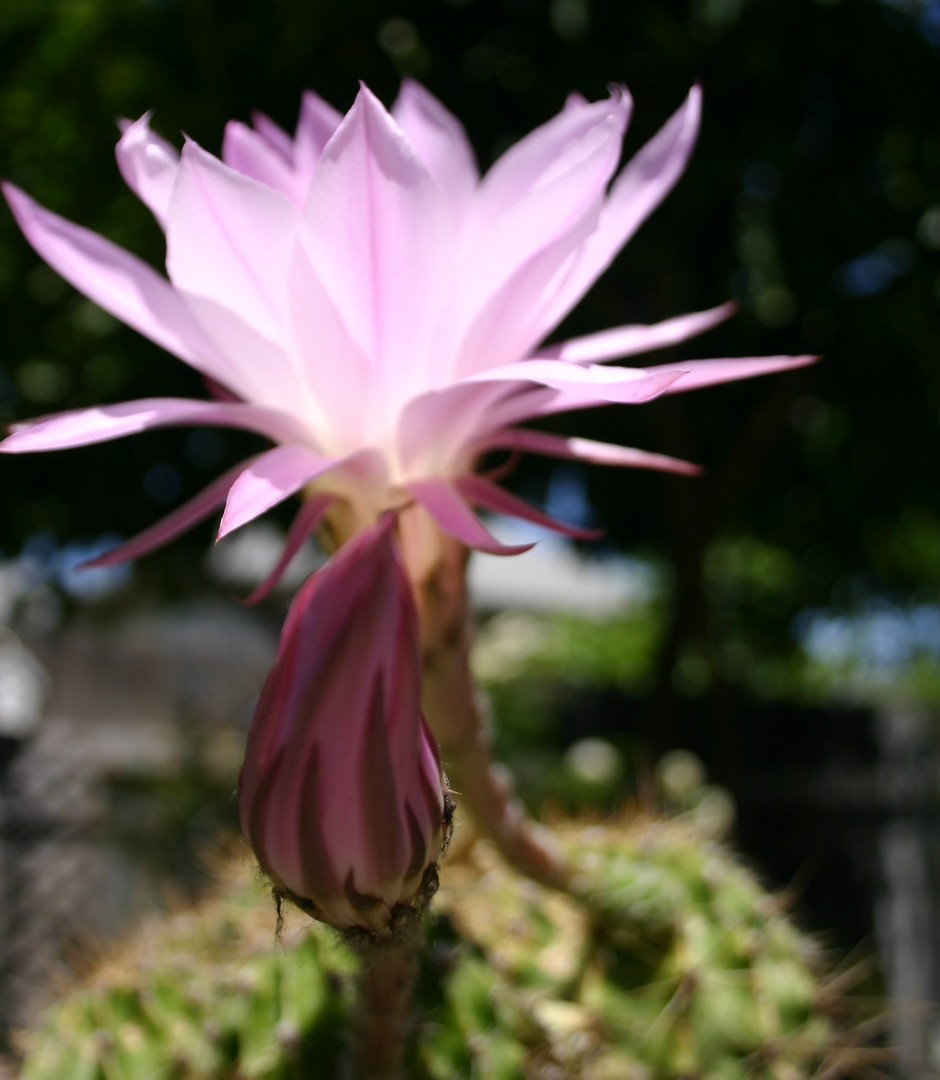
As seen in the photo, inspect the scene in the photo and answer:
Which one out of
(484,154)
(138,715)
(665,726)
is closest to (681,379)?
(484,154)

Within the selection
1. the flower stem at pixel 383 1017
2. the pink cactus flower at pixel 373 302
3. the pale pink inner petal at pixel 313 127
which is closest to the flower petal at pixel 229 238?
the pink cactus flower at pixel 373 302

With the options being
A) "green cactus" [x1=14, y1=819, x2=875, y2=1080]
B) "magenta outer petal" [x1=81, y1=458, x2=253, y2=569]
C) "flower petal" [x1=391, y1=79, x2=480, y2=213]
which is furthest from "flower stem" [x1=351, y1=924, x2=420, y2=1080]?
"flower petal" [x1=391, y1=79, x2=480, y2=213]

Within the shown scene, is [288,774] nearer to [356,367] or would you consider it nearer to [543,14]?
[356,367]

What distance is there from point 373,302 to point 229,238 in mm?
48

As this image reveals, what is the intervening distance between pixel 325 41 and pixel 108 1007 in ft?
4.26

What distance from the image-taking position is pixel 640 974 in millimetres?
579

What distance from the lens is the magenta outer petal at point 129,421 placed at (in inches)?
11.9

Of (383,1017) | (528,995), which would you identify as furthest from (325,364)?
(528,995)

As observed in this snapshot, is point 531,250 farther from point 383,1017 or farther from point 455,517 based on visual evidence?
point 383,1017

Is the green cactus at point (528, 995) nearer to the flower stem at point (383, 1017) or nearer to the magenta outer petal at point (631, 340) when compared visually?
the flower stem at point (383, 1017)

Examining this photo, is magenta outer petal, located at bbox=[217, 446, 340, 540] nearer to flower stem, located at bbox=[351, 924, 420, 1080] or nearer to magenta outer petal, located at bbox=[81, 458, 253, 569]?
magenta outer petal, located at bbox=[81, 458, 253, 569]

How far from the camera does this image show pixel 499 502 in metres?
0.35

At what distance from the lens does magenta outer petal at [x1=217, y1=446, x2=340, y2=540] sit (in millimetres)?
268

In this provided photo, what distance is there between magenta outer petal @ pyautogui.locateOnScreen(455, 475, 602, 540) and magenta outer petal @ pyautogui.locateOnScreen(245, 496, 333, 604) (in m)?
0.05
